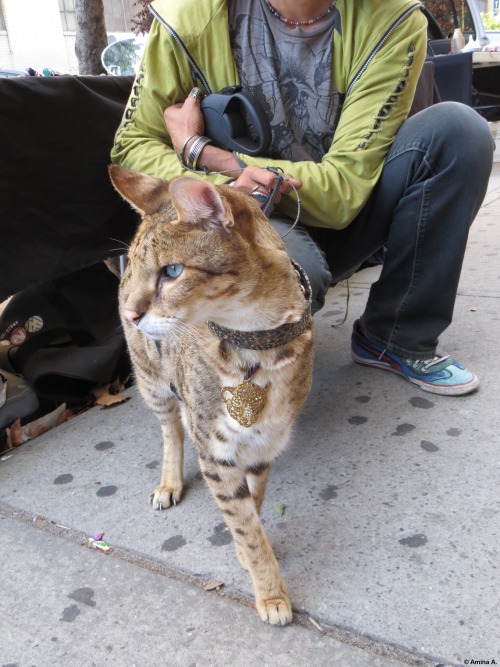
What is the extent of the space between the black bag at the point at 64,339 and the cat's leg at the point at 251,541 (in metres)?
1.28

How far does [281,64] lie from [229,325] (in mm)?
1396

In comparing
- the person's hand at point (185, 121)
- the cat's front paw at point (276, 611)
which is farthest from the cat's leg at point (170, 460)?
the person's hand at point (185, 121)

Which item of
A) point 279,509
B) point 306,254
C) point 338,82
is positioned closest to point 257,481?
point 279,509

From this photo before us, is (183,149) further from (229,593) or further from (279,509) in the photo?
(229,593)

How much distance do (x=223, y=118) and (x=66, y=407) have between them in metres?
1.55

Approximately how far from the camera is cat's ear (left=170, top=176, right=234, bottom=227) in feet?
4.39

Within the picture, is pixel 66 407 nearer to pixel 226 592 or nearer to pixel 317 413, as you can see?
pixel 317 413

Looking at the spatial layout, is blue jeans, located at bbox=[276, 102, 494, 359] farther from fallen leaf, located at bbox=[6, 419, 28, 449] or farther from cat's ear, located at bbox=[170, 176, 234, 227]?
fallen leaf, located at bbox=[6, 419, 28, 449]

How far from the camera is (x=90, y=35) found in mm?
4160

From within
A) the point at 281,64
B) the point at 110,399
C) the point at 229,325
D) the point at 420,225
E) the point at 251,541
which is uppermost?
the point at 281,64

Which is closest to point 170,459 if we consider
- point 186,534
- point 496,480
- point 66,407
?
point 186,534

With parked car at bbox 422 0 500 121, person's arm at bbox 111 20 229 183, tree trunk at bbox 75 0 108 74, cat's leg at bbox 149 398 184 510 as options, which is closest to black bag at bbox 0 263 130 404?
cat's leg at bbox 149 398 184 510

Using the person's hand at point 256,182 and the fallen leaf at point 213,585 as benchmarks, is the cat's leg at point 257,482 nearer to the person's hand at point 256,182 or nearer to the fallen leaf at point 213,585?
the fallen leaf at point 213,585

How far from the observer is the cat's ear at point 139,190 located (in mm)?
1678
